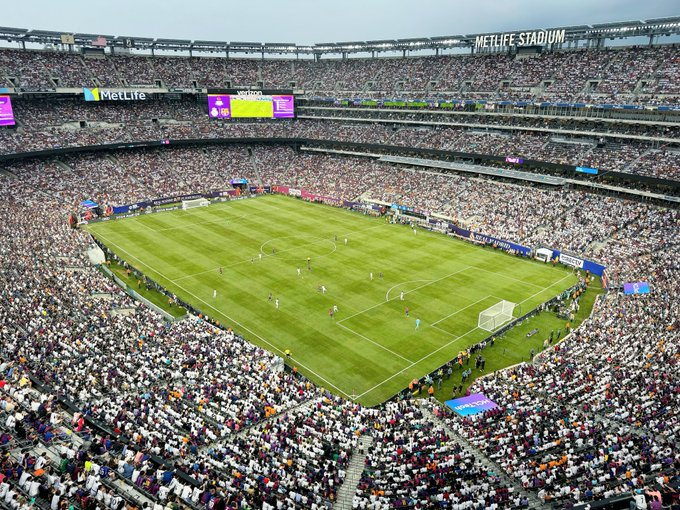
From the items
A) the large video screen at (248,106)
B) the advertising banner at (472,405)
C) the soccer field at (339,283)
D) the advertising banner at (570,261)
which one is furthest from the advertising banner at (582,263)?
the large video screen at (248,106)

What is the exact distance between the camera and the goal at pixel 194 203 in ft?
256

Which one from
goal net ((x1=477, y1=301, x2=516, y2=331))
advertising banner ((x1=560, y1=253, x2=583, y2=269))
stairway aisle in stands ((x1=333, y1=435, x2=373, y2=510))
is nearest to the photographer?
stairway aisle in stands ((x1=333, y1=435, x2=373, y2=510))

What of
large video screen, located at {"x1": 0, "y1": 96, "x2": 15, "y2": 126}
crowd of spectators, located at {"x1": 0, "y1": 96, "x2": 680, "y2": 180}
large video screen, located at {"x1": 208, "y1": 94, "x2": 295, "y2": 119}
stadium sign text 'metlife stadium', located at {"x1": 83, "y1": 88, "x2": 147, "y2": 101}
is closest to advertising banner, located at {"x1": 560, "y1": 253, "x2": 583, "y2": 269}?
crowd of spectators, located at {"x1": 0, "y1": 96, "x2": 680, "y2": 180}

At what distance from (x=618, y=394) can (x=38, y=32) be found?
9613cm

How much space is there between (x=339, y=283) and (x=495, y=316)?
50.6 feet

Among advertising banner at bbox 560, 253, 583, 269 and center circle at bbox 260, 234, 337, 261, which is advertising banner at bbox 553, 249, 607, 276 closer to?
advertising banner at bbox 560, 253, 583, 269

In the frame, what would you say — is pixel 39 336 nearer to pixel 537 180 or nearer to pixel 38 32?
pixel 537 180

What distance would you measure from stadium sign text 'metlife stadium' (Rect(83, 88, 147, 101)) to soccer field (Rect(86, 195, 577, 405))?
2659cm

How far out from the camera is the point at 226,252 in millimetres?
57469

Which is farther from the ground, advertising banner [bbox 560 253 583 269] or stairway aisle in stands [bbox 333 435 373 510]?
stairway aisle in stands [bbox 333 435 373 510]

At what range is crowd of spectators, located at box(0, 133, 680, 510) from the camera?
59.7ft

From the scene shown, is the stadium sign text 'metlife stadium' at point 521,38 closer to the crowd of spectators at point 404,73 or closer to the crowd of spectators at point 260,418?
the crowd of spectators at point 404,73

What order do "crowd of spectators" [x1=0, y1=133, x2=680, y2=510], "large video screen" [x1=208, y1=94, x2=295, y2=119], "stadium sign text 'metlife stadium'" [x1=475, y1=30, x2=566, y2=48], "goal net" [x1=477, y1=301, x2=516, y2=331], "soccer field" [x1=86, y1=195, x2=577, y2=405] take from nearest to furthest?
"crowd of spectators" [x1=0, y1=133, x2=680, y2=510]
"soccer field" [x1=86, y1=195, x2=577, y2=405]
"goal net" [x1=477, y1=301, x2=516, y2=331]
"stadium sign text 'metlife stadium'" [x1=475, y1=30, x2=566, y2=48]
"large video screen" [x1=208, y1=94, x2=295, y2=119]

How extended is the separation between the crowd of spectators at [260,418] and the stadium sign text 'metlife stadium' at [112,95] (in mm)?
46010
